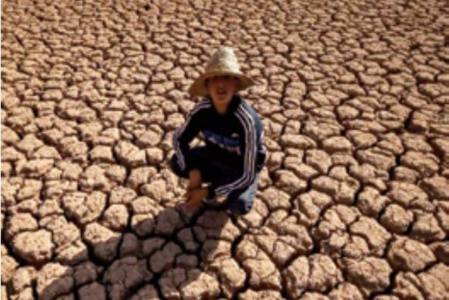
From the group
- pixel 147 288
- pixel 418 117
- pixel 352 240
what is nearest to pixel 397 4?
pixel 418 117

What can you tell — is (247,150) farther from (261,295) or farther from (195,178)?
(261,295)

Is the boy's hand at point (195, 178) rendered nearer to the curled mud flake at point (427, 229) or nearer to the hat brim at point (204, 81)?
the hat brim at point (204, 81)

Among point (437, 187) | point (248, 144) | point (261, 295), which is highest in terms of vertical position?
point (248, 144)

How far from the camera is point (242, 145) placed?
2123 mm

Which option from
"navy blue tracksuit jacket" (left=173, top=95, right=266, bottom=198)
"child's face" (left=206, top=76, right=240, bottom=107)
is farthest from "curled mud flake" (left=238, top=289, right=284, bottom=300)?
"child's face" (left=206, top=76, right=240, bottom=107)

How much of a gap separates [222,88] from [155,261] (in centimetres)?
86

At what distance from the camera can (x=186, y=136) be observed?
2242mm

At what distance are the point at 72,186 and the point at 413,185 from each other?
189cm

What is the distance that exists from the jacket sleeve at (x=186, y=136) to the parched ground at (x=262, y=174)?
285 mm

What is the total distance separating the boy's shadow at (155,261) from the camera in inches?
A: 79.1

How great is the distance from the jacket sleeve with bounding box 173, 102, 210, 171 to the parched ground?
0.28 meters

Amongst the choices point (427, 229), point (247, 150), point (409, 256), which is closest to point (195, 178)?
point (247, 150)

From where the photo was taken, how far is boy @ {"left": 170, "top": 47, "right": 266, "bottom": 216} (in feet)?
6.54

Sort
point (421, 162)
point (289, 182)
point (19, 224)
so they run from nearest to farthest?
point (19, 224)
point (289, 182)
point (421, 162)
